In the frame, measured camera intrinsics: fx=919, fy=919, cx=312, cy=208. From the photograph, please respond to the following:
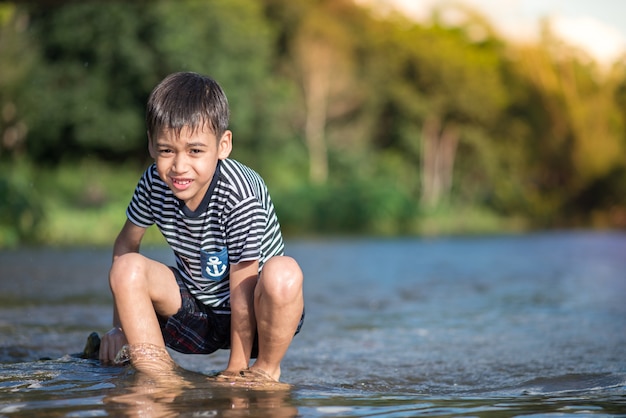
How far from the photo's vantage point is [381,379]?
356 cm

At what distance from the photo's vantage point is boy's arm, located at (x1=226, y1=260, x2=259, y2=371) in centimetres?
303

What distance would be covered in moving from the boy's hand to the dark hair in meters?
0.76

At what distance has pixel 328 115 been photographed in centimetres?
3381

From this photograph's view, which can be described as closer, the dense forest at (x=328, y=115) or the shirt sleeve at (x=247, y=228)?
the shirt sleeve at (x=247, y=228)

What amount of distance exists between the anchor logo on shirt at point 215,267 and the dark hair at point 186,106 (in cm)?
42

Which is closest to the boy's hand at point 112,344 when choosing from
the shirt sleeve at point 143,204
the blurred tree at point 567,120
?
the shirt sleeve at point 143,204

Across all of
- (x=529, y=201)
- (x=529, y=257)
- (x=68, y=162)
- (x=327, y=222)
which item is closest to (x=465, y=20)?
(x=529, y=201)

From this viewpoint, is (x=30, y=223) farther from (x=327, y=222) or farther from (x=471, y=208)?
(x=471, y=208)

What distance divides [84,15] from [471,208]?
17.2 meters

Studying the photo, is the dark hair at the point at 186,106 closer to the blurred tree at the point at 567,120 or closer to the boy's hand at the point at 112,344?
the boy's hand at the point at 112,344

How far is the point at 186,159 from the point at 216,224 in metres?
0.26

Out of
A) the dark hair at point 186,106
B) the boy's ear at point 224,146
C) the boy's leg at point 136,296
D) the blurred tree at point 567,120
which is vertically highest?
the blurred tree at point 567,120

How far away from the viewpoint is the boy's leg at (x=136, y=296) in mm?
3012

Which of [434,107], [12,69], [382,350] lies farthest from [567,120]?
[382,350]
